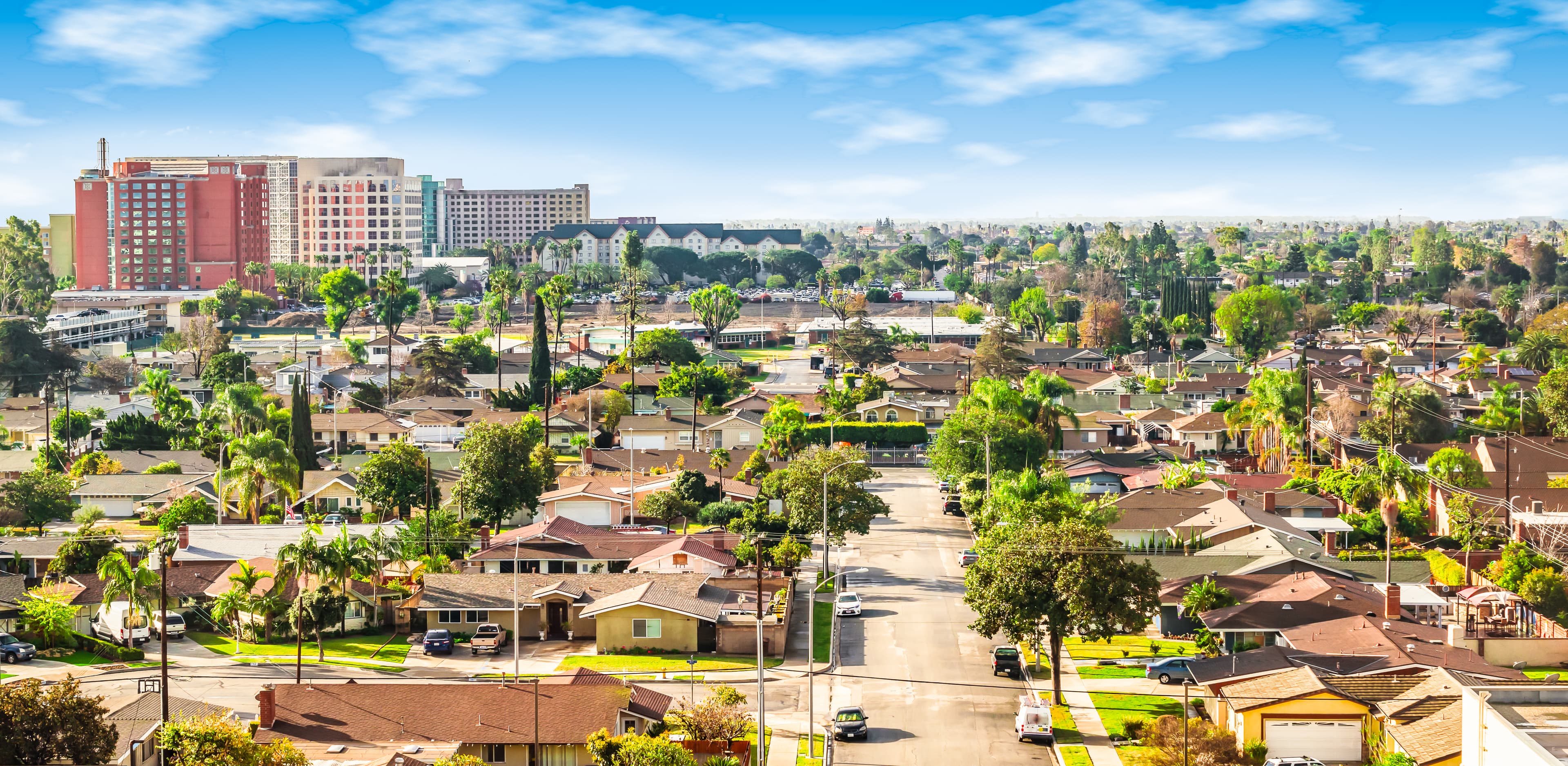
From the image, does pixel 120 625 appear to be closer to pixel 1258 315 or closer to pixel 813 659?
pixel 813 659

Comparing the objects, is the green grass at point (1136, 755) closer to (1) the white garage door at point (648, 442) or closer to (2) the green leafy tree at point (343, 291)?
(1) the white garage door at point (648, 442)

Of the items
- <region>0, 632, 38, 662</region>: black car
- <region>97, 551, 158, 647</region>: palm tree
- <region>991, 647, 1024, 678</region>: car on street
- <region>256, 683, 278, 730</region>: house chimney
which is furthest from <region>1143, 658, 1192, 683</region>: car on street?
<region>0, 632, 38, 662</region>: black car

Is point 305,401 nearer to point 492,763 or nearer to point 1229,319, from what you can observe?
point 492,763

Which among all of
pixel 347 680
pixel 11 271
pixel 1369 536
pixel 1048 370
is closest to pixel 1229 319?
pixel 1048 370

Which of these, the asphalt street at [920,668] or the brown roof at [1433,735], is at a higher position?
the brown roof at [1433,735]

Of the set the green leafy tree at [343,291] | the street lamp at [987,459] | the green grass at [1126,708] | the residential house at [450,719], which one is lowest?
the green grass at [1126,708]

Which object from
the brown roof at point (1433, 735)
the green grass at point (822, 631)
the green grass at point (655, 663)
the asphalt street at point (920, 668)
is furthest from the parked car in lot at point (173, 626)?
the brown roof at point (1433, 735)
